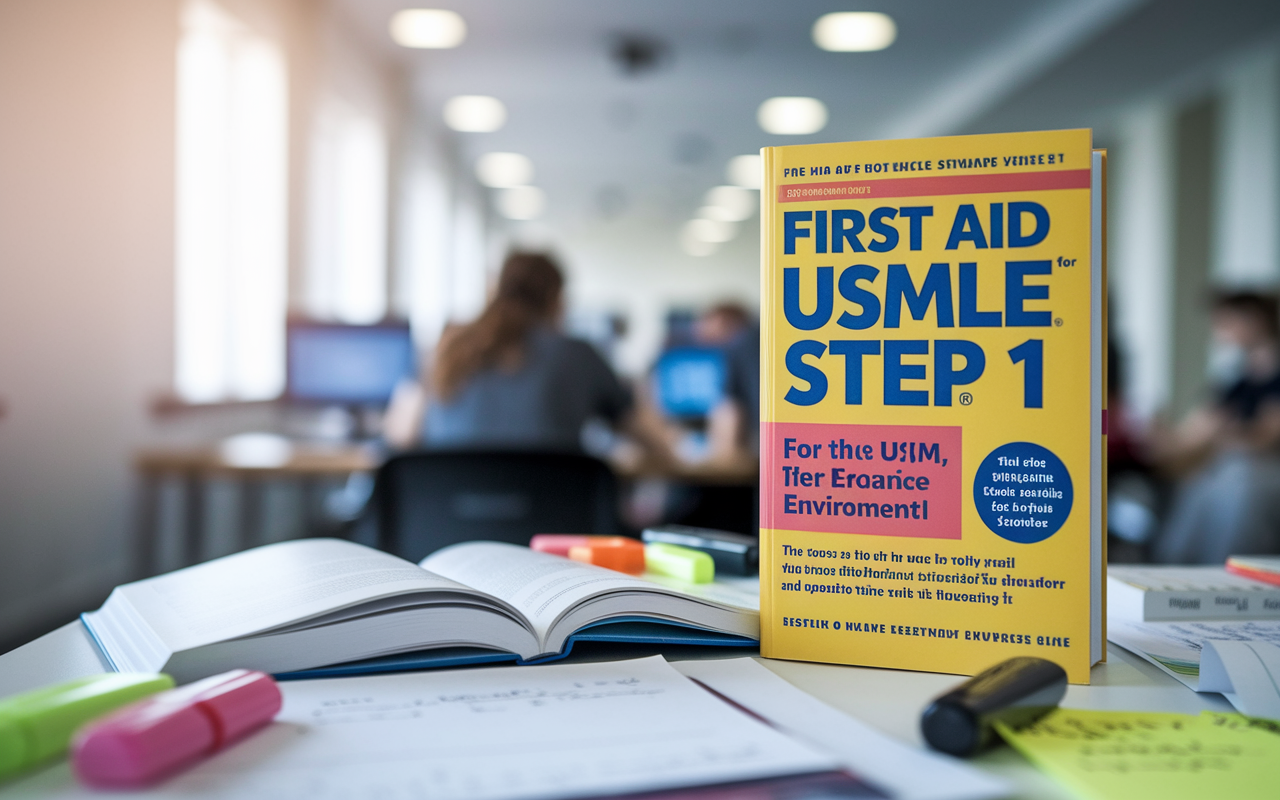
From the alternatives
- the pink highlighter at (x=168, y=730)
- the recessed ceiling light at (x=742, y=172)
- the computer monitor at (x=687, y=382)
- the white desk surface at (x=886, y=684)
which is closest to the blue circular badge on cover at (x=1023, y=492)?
the white desk surface at (x=886, y=684)

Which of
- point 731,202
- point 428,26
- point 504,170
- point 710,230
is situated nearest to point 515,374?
point 428,26

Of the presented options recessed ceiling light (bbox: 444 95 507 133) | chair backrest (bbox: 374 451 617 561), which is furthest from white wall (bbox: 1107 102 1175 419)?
chair backrest (bbox: 374 451 617 561)

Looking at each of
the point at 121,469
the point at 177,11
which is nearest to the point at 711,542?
the point at 121,469

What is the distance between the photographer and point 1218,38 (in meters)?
4.97

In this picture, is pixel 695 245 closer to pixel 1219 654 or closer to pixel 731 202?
pixel 731 202

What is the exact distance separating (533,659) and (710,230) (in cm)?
1235

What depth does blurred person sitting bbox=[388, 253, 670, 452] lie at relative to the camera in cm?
230

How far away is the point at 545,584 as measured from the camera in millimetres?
682

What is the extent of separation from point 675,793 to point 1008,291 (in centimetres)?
40

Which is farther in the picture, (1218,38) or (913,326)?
(1218,38)

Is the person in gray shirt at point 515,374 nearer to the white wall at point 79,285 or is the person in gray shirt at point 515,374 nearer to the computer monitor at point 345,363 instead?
the computer monitor at point 345,363

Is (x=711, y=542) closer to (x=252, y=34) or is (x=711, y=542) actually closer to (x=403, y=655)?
(x=403, y=655)

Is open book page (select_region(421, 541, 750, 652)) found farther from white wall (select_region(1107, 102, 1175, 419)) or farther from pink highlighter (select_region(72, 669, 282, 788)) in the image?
white wall (select_region(1107, 102, 1175, 419))

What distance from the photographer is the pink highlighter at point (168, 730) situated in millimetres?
403
